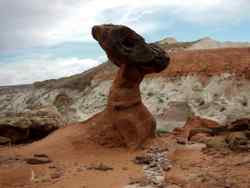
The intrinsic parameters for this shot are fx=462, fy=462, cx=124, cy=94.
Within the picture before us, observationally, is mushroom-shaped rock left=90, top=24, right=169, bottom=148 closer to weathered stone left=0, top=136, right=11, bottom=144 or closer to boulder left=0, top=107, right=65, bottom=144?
boulder left=0, top=107, right=65, bottom=144

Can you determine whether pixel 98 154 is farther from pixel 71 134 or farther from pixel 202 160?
pixel 202 160

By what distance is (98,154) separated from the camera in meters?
12.2

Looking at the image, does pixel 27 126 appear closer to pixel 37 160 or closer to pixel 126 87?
pixel 126 87

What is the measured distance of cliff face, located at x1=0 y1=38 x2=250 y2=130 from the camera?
2762 centimetres

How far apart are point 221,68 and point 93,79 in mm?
13722

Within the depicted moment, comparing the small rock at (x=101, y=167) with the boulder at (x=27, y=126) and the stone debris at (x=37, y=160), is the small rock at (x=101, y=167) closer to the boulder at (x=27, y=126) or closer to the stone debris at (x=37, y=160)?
the stone debris at (x=37, y=160)

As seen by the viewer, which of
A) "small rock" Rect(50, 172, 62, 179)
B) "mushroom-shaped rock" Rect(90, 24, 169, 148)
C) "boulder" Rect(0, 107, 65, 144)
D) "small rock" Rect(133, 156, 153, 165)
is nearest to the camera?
"small rock" Rect(50, 172, 62, 179)

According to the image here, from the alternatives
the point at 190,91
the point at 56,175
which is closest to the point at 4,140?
the point at 56,175

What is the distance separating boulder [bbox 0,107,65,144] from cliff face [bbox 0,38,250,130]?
8129 mm

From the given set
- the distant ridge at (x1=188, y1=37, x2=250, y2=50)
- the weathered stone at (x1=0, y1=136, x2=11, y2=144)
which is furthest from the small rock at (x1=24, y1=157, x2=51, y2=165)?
the distant ridge at (x1=188, y1=37, x2=250, y2=50)

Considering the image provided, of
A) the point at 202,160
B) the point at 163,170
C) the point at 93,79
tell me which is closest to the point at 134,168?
the point at 163,170

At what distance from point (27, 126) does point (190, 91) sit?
1773cm

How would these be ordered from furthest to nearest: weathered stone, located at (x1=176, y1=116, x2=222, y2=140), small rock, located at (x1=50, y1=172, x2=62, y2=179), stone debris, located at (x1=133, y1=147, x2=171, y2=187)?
weathered stone, located at (x1=176, y1=116, x2=222, y2=140) → small rock, located at (x1=50, y1=172, x2=62, y2=179) → stone debris, located at (x1=133, y1=147, x2=171, y2=187)

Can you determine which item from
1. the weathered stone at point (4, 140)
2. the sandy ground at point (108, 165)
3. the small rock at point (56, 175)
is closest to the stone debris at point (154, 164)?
the sandy ground at point (108, 165)
